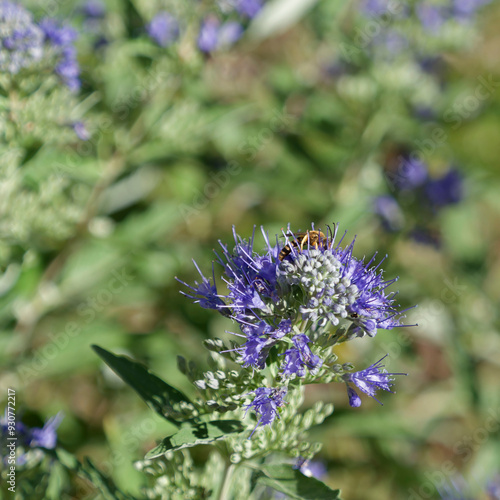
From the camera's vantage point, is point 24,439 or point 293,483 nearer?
point 293,483

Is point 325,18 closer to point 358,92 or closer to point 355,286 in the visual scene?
point 358,92

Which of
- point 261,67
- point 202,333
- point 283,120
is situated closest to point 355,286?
point 202,333

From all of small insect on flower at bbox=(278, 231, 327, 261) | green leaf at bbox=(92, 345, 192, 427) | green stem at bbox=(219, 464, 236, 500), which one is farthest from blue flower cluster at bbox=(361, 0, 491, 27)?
green stem at bbox=(219, 464, 236, 500)

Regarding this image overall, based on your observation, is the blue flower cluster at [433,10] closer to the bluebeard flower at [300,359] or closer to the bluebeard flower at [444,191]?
the bluebeard flower at [444,191]

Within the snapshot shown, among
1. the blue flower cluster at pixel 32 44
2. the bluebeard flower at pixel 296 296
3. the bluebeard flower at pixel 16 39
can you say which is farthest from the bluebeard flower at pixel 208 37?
the bluebeard flower at pixel 296 296

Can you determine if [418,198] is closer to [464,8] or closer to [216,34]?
[464,8]

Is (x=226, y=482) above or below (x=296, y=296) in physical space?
below

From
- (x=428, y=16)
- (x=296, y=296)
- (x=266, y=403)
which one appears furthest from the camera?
(x=428, y=16)

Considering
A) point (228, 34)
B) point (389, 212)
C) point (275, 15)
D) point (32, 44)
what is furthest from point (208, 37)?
point (389, 212)
